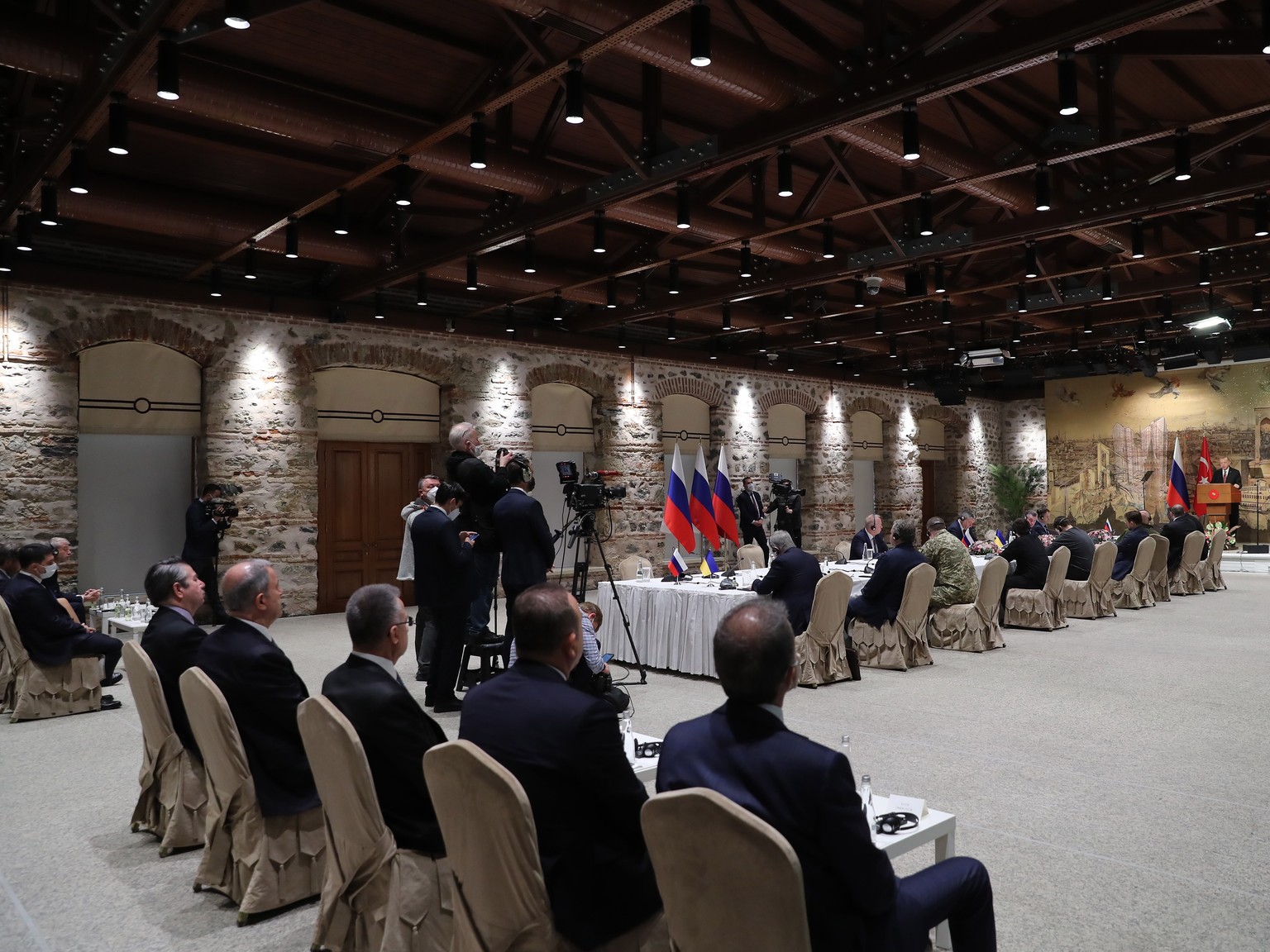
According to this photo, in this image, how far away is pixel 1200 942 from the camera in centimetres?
288

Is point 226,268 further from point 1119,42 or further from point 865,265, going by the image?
point 1119,42

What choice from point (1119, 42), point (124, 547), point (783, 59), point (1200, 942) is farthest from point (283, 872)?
point (124, 547)

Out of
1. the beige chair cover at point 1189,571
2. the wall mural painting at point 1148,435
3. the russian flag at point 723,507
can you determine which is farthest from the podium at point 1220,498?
the russian flag at point 723,507

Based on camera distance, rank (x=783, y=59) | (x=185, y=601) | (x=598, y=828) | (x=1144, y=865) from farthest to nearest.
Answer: (x=783, y=59)
(x=185, y=601)
(x=1144, y=865)
(x=598, y=828)

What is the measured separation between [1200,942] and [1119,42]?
5908 mm

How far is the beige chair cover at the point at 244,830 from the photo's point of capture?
10.4ft

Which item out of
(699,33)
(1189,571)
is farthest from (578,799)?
(1189,571)

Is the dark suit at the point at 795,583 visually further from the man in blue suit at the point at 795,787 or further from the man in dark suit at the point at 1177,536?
the man in dark suit at the point at 1177,536

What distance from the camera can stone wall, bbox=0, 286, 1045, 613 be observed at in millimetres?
8812

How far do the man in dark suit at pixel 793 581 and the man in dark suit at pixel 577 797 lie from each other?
4445mm

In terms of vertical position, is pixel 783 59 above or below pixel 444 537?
above

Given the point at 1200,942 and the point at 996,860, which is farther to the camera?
the point at 996,860

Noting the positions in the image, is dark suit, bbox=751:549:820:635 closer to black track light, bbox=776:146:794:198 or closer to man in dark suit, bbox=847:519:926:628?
man in dark suit, bbox=847:519:926:628

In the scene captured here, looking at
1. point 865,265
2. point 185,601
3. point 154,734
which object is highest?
point 865,265
